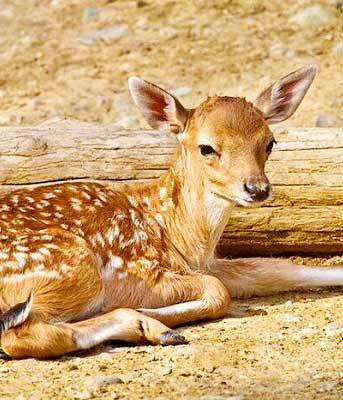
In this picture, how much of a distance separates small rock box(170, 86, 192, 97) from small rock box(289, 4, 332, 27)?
2.00 metres

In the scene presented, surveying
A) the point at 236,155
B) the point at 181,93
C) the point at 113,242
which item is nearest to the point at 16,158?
the point at 113,242

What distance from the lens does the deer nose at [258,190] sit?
7.16 meters

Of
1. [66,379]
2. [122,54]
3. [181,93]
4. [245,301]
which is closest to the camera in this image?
[66,379]

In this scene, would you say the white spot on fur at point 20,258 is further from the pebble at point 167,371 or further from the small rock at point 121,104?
the small rock at point 121,104

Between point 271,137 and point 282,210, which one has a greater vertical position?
point 271,137

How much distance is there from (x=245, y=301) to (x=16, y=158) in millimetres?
1870

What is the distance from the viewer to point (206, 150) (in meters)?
7.64

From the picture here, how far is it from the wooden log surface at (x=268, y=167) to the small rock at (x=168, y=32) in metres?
5.24

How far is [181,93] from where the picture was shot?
40.2 feet

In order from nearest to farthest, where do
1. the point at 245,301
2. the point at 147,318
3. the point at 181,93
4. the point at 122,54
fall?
1. the point at 147,318
2. the point at 245,301
3. the point at 181,93
4. the point at 122,54

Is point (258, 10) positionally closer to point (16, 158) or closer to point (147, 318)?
point (16, 158)

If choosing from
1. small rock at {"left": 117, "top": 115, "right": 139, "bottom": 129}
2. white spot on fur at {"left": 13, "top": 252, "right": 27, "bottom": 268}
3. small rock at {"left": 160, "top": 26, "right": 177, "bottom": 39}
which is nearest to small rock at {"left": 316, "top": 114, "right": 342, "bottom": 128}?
small rock at {"left": 117, "top": 115, "right": 139, "bottom": 129}

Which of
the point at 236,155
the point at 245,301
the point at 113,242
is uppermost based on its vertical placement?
the point at 236,155

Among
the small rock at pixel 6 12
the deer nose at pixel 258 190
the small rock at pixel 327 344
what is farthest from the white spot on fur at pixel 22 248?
the small rock at pixel 6 12
